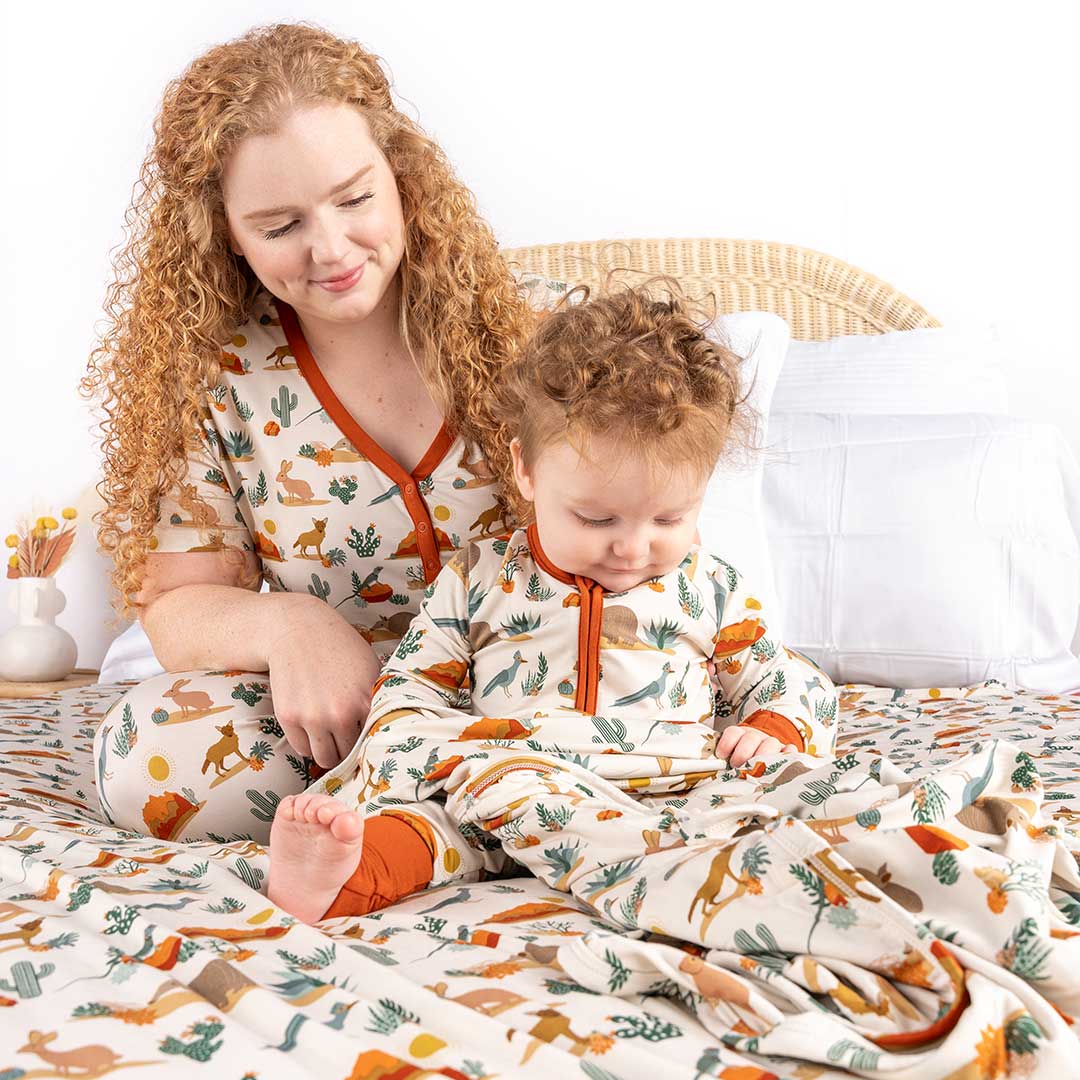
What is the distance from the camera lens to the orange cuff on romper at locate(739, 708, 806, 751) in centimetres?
129

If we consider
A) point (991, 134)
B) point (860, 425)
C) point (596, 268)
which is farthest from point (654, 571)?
point (991, 134)

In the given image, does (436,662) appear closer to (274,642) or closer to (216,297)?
(274,642)

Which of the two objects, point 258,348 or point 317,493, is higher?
point 258,348

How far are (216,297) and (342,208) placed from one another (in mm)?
225

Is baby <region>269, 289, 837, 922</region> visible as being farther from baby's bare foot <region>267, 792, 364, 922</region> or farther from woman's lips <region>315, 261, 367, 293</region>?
woman's lips <region>315, 261, 367, 293</region>

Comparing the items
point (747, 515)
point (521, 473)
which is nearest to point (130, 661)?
point (747, 515)

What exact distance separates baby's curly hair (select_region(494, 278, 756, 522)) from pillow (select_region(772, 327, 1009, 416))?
0.96 metres

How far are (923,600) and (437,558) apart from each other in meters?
0.83

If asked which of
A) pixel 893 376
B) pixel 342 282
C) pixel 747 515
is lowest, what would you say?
pixel 747 515

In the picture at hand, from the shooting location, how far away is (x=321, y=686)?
4.51 feet

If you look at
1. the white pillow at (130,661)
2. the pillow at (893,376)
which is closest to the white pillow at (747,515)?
the pillow at (893,376)

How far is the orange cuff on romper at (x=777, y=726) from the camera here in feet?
4.25

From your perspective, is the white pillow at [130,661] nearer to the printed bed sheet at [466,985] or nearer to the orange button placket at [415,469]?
the orange button placket at [415,469]

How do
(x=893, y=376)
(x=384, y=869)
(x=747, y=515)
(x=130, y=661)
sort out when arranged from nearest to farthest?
1. (x=384, y=869)
2. (x=747, y=515)
3. (x=893, y=376)
4. (x=130, y=661)
